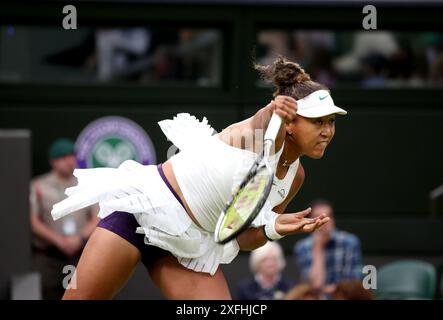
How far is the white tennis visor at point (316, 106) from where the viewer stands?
4.54 m

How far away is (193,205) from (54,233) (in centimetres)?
360

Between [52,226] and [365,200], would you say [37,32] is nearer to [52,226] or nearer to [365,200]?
[52,226]

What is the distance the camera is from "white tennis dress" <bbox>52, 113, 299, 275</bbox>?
455 centimetres

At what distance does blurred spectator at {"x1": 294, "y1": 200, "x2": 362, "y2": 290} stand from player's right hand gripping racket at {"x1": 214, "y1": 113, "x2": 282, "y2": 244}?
3.52 metres

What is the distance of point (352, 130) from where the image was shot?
905cm

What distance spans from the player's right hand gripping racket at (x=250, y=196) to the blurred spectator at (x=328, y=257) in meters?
3.52

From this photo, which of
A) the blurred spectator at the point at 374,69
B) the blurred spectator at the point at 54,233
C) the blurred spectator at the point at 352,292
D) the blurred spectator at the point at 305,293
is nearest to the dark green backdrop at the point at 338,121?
the blurred spectator at the point at 374,69

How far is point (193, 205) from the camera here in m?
4.59

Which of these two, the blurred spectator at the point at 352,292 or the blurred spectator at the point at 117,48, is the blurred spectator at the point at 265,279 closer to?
the blurred spectator at the point at 352,292

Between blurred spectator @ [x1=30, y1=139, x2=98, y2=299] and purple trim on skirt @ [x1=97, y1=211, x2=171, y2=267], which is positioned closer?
purple trim on skirt @ [x1=97, y1=211, x2=171, y2=267]

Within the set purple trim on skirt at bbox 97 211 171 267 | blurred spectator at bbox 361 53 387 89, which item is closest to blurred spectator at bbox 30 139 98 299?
blurred spectator at bbox 361 53 387 89

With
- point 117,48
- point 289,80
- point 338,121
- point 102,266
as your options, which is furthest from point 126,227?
point 117,48

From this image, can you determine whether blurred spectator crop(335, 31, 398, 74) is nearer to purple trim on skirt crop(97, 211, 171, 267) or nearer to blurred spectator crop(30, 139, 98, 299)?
blurred spectator crop(30, 139, 98, 299)

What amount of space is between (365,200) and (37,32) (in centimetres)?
318
